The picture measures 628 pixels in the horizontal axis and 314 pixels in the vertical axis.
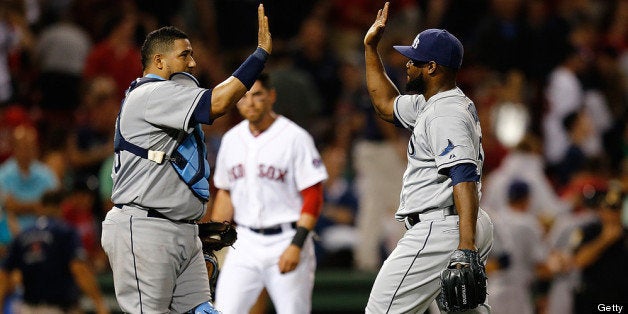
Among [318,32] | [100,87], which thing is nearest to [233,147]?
[100,87]

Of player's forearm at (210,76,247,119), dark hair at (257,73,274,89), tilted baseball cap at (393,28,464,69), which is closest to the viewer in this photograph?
player's forearm at (210,76,247,119)

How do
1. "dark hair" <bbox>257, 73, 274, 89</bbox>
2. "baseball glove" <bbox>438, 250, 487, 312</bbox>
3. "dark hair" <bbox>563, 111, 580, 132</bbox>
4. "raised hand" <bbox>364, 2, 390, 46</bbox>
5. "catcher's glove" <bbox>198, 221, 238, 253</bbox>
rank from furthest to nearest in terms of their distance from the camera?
"dark hair" <bbox>563, 111, 580, 132</bbox> → "dark hair" <bbox>257, 73, 274, 89</bbox> → "raised hand" <bbox>364, 2, 390, 46</bbox> → "catcher's glove" <bbox>198, 221, 238, 253</bbox> → "baseball glove" <bbox>438, 250, 487, 312</bbox>

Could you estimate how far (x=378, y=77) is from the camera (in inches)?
262

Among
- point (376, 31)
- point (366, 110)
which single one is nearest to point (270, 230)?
point (376, 31)

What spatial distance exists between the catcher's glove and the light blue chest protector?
361 mm

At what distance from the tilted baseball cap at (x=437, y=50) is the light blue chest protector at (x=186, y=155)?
1204 millimetres

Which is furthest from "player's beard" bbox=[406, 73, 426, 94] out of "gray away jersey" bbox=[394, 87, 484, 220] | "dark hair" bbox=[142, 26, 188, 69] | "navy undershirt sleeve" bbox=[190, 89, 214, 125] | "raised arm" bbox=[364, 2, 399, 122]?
"dark hair" bbox=[142, 26, 188, 69]

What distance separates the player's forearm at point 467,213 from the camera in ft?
18.8

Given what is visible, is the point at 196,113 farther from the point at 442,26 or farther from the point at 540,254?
the point at 442,26

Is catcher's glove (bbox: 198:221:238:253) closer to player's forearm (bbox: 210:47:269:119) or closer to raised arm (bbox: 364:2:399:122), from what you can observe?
player's forearm (bbox: 210:47:269:119)

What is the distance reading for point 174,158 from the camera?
19.5 feet

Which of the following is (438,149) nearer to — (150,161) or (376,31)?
(376,31)
